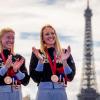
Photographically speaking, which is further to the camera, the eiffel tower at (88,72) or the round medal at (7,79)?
the eiffel tower at (88,72)

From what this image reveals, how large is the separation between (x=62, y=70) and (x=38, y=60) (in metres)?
0.61

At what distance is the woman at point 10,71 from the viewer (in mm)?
11258

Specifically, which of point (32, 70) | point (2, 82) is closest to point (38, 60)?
point (32, 70)

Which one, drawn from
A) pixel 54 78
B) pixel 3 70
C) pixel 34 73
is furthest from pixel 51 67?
pixel 3 70

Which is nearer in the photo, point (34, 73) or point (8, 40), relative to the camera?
point (34, 73)

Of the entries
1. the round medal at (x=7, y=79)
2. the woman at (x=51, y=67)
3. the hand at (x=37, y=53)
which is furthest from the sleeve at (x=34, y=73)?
the round medal at (x=7, y=79)

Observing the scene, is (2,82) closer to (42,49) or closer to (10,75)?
(10,75)

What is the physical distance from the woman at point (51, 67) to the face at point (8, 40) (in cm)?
61

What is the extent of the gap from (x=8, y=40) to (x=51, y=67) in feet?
4.06

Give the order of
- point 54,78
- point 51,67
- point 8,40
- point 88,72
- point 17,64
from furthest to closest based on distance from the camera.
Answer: point 88,72 < point 8,40 < point 17,64 < point 51,67 < point 54,78

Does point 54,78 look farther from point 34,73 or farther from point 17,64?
point 17,64

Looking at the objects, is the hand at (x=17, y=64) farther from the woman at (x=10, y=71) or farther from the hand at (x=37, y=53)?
the hand at (x=37, y=53)

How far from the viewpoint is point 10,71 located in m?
11.4

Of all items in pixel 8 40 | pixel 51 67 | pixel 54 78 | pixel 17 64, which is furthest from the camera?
pixel 8 40
